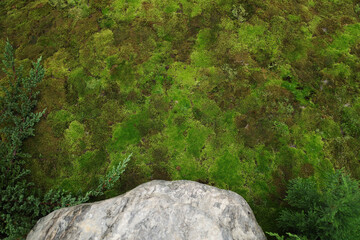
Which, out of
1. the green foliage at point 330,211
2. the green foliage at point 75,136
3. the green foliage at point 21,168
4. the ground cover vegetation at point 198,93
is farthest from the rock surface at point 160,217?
the green foliage at point 75,136

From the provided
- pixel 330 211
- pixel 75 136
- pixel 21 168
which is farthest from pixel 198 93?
pixel 21 168

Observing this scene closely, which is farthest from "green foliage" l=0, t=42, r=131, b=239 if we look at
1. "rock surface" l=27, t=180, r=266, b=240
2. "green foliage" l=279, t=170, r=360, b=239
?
"green foliage" l=279, t=170, r=360, b=239

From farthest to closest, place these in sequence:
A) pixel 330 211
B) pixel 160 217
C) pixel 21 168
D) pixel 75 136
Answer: pixel 75 136, pixel 21 168, pixel 160 217, pixel 330 211

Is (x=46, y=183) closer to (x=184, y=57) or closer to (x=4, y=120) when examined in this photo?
(x=4, y=120)

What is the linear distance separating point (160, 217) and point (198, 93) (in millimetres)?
3553

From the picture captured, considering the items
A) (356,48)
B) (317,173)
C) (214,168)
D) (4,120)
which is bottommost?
(317,173)

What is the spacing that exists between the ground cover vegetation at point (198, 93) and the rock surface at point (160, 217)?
980 millimetres

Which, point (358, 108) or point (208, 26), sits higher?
point (208, 26)

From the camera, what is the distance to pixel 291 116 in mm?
5730

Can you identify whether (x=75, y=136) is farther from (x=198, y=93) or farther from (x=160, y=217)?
(x=198, y=93)

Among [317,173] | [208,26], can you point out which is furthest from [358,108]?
[208,26]

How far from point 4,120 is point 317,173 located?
7825 millimetres

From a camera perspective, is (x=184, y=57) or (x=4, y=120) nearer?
(x=4, y=120)

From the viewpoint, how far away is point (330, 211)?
341 centimetres
